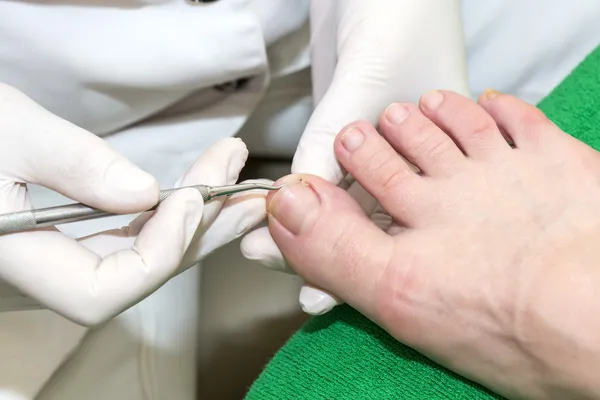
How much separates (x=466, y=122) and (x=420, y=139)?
5cm

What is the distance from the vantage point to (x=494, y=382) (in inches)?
23.0

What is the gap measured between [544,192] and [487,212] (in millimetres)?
63

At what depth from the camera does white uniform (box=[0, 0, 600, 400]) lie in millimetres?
604

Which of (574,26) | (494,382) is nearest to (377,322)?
(494,382)

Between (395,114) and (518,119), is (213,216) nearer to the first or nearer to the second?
(395,114)

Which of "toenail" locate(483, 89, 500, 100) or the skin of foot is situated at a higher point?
"toenail" locate(483, 89, 500, 100)

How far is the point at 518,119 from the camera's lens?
675mm

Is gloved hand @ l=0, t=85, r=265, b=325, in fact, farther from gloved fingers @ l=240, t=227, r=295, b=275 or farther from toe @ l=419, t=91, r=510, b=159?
toe @ l=419, t=91, r=510, b=159

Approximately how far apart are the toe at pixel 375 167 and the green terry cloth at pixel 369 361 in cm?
13

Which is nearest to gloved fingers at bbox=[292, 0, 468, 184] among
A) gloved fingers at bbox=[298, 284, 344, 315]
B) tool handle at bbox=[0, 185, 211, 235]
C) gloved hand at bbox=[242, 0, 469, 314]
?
gloved hand at bbox=[242, 0, 469, 314]

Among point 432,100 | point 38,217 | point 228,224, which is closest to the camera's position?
point 38,217

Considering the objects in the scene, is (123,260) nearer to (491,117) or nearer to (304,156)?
(304,156)

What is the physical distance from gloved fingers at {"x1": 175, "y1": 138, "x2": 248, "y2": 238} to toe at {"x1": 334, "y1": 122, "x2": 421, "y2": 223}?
0.40 feet

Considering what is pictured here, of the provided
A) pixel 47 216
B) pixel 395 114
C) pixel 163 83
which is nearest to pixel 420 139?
pixel 395 114
